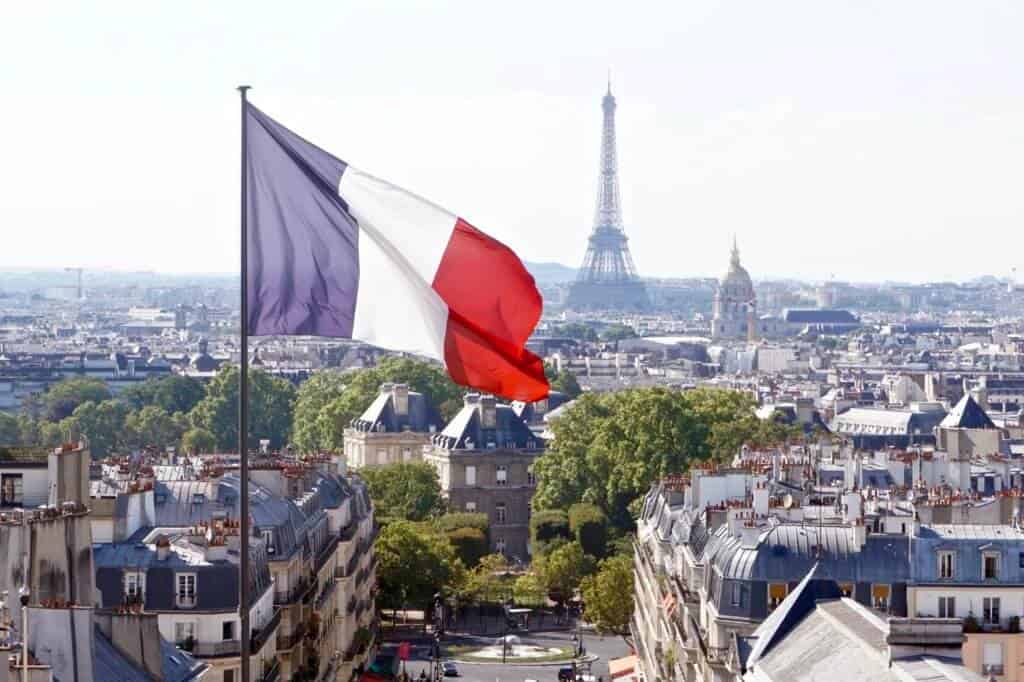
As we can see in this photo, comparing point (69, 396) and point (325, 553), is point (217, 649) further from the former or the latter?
point (69, 396)

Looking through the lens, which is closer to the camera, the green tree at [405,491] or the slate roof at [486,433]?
the green tree at [405,491]

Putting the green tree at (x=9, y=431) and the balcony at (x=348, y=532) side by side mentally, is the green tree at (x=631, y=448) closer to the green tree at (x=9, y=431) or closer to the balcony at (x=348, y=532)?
the balcony at (x=348, y=532)

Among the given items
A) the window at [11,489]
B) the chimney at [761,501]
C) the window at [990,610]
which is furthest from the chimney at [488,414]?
the window at [11,489]

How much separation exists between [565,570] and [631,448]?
41.8 feet

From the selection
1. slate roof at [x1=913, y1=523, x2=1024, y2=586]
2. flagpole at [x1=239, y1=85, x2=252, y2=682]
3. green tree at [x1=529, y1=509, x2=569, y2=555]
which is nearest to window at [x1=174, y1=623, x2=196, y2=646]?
slate roof at [x1=913, y1=523, x2=1024, y2=586]

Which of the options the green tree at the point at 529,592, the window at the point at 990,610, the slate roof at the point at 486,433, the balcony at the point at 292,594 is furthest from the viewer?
the slate roof at the point at 486,433

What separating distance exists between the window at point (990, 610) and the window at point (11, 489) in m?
17.8

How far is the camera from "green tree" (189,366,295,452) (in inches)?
6348

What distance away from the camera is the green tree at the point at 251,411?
161 meters

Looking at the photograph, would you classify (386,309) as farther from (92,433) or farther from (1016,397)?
(1016,397)

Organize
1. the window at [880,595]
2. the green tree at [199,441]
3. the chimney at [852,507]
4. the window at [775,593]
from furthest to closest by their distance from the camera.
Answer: the green tree at [199,441] → the chimney at [852,507] → the window at [880,595] → the window at [775,593]

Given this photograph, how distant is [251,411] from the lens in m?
159

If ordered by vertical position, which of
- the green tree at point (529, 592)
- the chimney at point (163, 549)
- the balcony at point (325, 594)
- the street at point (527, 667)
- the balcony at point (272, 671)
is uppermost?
the chimney at point (163, 549)

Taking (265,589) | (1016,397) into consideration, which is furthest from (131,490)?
(1016,397)
